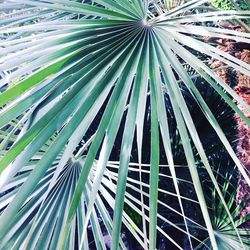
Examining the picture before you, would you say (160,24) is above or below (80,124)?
above

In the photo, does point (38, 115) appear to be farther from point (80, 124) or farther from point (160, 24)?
point (160, 24)

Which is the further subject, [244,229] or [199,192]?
[244,229]

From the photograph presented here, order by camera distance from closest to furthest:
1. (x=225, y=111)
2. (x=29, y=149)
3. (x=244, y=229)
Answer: (x=29, y=149), (x=244, y=229), (x=225, y=111)

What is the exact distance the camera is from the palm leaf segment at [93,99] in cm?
62

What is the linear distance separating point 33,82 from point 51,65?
60 mm

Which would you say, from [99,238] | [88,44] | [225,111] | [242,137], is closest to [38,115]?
[88,44]

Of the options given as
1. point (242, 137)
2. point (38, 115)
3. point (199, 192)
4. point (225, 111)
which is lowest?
point (199, 192)

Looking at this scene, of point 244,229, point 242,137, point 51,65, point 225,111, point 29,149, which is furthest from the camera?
point 225,111

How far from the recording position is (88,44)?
81 centimetres

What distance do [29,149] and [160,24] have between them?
1.57 ft

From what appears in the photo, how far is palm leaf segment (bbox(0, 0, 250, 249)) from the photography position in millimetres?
622

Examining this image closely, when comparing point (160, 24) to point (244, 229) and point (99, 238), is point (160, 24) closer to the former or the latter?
point (99, 238)

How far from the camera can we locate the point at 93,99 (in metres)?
0.71

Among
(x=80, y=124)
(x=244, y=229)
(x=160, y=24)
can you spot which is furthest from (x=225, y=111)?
(x=80, y=124)
